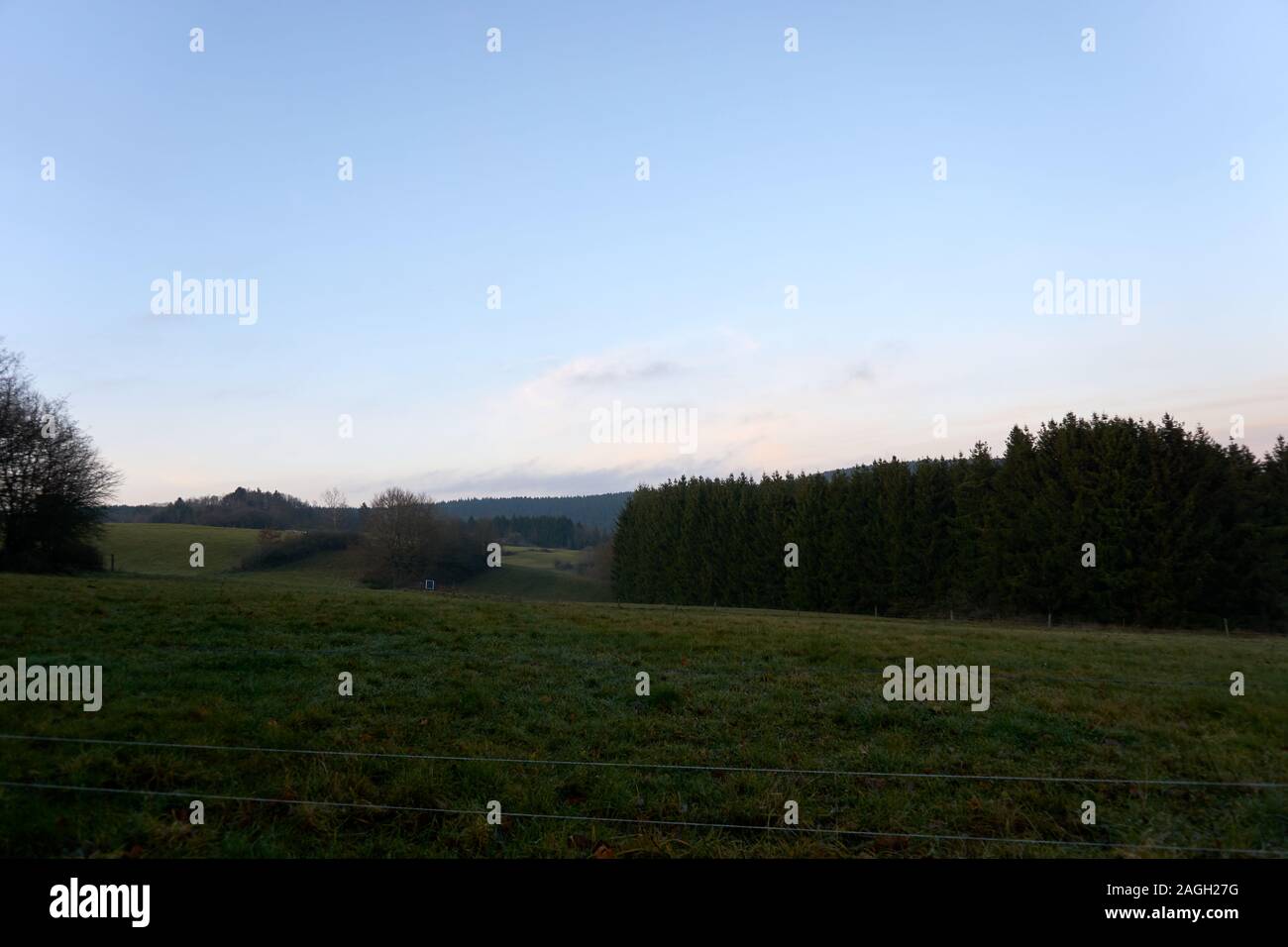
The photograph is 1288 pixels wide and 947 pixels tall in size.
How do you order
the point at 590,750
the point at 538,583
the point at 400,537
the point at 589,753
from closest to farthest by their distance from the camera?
the point at 589,753 → the point at 590,750 → the point at 400,537 → the point at 538,583

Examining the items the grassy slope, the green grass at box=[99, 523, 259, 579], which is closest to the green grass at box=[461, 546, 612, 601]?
the grassy slope

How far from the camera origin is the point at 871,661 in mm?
14789

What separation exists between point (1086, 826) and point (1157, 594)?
43.4 m

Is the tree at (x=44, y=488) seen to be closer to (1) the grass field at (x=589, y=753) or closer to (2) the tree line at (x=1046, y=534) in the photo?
(1) the grass field at (x=589, y=753)

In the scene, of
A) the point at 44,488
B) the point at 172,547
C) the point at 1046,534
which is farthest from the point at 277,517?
the point at 1046,534

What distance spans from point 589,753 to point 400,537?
70.3 metres

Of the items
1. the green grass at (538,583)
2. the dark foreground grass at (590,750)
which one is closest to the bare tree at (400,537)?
the green grass at (538,583)

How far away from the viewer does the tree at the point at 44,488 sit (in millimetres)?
39875

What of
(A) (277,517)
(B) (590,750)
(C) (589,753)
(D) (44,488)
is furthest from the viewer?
(A) (277,517)

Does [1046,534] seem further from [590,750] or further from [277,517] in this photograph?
[277,517]

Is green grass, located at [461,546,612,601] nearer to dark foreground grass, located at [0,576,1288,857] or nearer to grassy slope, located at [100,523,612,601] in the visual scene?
grassy slope, located at [100,523,612,601]

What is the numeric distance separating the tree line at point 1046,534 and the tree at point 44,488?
53.3m

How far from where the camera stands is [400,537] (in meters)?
73.1
